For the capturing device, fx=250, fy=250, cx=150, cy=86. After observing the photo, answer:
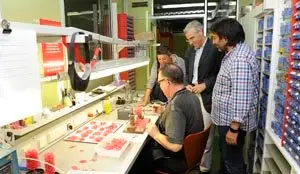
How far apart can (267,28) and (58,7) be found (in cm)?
204

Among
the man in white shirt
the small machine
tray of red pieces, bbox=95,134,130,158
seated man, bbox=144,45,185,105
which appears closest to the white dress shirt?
the man in white shirt

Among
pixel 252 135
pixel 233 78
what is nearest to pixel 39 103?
pixel 233 78

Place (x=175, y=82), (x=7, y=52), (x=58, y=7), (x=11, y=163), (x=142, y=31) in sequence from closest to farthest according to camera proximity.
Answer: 1. (x=7, y=52)
2. (x=11, y=163)
3. (x=175, y=82)
4. (x=58, y=7)
5. (x=142, y=31)

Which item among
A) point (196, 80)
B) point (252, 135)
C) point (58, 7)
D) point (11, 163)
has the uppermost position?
point (58, 7)

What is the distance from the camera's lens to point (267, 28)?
7.66 ft

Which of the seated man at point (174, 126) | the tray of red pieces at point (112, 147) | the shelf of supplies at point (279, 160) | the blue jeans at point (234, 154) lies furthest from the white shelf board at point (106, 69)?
the shelf of supplies at point (279, 160)

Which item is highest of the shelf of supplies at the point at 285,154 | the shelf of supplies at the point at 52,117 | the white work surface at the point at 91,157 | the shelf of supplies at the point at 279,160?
the shelf of supplies at the point at 52,117

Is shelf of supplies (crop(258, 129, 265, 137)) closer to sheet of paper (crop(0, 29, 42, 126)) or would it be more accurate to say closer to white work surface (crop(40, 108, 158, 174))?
white work surface (crop(40, 108, 158, 174))

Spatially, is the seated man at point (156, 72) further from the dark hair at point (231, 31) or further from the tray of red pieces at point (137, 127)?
the dark hair at point (231, 31)

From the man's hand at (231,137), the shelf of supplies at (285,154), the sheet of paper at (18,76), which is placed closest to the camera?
the sheet of paper at (18,76)

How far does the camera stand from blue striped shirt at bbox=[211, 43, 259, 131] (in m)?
1.92

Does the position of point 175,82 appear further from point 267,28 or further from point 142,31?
point 142,31

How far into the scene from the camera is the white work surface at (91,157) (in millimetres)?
1643

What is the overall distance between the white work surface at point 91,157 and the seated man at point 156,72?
1.28 m
